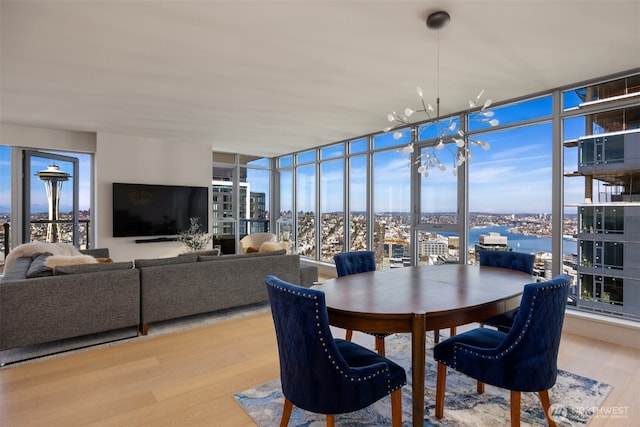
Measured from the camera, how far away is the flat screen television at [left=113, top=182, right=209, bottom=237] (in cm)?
603

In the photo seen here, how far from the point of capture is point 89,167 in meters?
6.21

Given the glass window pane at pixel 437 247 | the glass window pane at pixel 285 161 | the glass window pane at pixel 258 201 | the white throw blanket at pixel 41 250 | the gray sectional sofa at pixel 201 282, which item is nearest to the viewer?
the white throw blanket at pixel 41 250

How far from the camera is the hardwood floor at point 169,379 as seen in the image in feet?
6.87

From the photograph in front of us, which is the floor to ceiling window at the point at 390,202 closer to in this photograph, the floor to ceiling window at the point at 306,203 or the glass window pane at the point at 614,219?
the floor to ceiling window at the point at 306,203

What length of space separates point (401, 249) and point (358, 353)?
4.03 m

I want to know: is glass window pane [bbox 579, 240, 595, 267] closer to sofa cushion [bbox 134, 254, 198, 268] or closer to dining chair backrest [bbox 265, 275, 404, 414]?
dining chair backrest [bbox 265, 275, 404, 414]

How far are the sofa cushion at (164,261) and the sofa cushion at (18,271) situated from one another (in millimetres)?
937

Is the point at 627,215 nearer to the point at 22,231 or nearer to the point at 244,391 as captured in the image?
the point at 244,391

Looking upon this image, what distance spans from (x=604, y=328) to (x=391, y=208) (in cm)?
324

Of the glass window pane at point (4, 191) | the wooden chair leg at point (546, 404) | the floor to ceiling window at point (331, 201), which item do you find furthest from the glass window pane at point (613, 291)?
the glass window pane at point (4, 191)

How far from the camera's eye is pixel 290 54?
294 centimetres

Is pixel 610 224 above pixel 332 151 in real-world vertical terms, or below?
below

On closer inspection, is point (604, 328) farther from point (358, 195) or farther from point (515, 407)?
point (358, 195)

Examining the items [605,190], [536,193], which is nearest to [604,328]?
[605,190]
